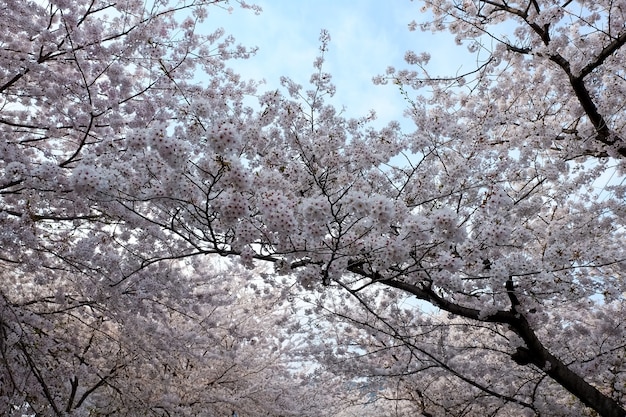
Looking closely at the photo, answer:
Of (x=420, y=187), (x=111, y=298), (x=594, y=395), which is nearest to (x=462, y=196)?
(x=420, y=187)

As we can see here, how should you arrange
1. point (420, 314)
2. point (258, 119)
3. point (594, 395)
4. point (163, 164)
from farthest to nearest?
point (420, 314), point (594, 395), point (258, 119), point (163, 164)

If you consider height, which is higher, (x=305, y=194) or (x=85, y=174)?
(x=305, y=194)

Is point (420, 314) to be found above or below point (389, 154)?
above

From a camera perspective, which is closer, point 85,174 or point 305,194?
point 85,174

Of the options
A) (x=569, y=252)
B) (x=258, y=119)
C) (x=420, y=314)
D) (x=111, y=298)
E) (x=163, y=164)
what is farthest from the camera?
(x=420, y=314)

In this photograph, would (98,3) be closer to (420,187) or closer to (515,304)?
(420,187)

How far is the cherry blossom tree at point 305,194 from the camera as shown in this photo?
3766 mm

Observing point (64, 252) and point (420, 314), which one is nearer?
point (64, 252)

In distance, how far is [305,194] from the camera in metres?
5.39

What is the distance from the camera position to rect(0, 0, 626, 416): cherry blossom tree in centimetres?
377

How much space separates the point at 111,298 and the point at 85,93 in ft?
9.21

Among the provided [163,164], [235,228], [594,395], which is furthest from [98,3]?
[594,395]

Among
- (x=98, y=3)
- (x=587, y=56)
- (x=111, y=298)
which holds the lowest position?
(x=111, y=298)

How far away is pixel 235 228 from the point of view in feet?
12.6
